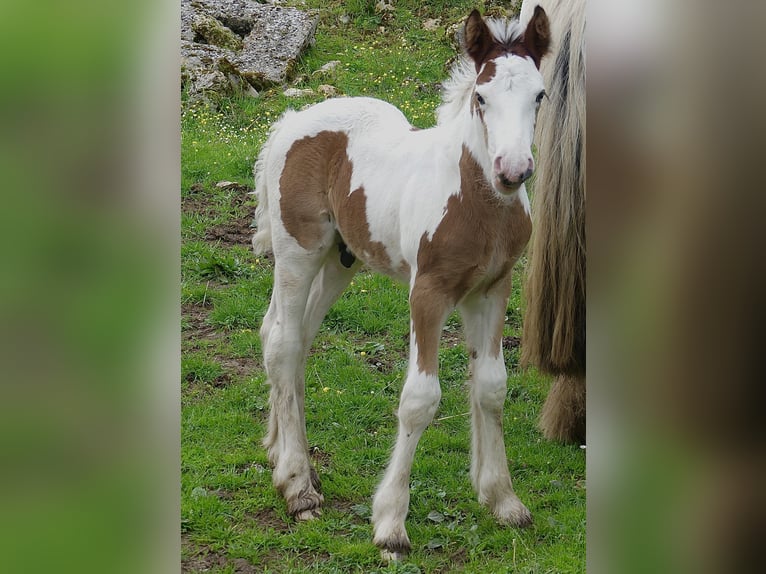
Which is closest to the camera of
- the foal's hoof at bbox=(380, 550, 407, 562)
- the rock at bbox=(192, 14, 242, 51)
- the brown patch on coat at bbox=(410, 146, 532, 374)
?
the brown patch on coat at bbox=(410, 146, 532, 374)

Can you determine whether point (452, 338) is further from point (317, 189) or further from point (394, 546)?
point (394, 546)

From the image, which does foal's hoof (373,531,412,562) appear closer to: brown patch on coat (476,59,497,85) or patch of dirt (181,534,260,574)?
patch of dirt (181,534,260,574)

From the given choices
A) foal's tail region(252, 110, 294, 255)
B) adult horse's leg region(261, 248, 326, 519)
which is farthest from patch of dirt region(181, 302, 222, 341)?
adult horse's leg region(261, 248, 326, 519)

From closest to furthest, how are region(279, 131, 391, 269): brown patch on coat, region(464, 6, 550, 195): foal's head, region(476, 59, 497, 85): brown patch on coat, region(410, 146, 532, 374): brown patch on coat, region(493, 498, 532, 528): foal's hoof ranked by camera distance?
region(464, 6, 550, 195): foal's head
region(476, 59, 497, 85): brown patch on coat
region(410, 146, 532, 374): brown patch on coat
region(493, 498, 532, 528): foal's hoof
region(279, 131, 391, 269): brown patch on coat

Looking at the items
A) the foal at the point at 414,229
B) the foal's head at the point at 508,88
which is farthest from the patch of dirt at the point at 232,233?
the foal's head at the point at 508,88

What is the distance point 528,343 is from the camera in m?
4.42

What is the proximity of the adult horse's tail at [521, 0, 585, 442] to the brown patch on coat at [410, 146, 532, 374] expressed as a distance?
2.05 feet

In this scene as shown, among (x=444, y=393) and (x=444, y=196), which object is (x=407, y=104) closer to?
(x=444, y=393)

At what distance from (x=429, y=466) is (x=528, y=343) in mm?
828

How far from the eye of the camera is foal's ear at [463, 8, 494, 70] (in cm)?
309

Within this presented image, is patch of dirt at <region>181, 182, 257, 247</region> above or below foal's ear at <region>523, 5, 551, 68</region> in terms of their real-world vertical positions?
below
